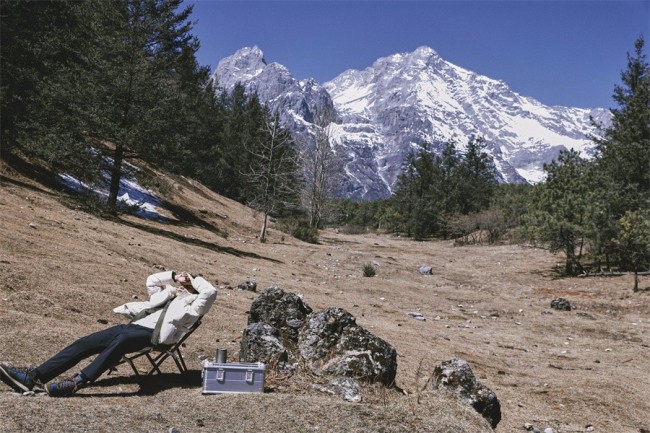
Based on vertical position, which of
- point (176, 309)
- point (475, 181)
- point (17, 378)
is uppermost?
point (475, 181)

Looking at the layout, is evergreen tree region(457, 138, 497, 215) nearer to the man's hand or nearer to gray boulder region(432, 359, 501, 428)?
gray boulder region(432, 359, 501, 428)

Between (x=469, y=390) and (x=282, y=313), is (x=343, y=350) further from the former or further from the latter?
(x=469, y=390)

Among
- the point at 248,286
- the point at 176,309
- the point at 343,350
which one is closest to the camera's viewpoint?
the point at 176,309

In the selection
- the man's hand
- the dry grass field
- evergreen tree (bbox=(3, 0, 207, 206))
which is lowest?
the dry grass field

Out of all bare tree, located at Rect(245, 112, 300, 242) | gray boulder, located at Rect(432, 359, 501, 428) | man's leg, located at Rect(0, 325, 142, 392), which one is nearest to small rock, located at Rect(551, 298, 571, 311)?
gray boulder, located at Rect(432, 359, 501, 428)

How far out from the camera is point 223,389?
569cm

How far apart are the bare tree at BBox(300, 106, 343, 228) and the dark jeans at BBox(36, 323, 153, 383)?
129ft

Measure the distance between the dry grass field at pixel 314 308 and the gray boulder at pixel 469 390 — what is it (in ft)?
0.83

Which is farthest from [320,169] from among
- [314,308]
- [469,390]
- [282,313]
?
[469,390]

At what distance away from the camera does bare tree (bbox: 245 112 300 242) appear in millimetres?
28859

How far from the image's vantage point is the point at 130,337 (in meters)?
5.61

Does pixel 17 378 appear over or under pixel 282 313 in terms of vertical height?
under

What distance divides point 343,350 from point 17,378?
3766 mm

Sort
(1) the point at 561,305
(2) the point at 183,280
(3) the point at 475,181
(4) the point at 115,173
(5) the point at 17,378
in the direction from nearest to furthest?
(5) the point at 17,378 < (2) the point at 183,280 < (1) the point at 561,305 < (4) the point at 115,173 < (3) the point at 475,181
